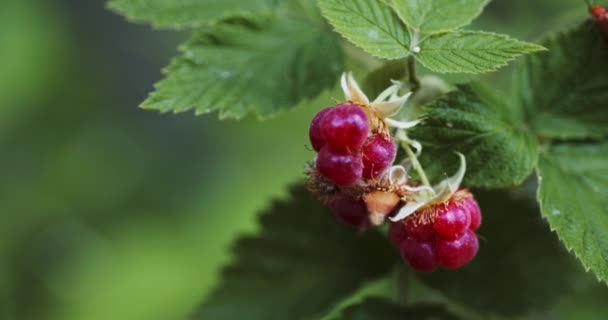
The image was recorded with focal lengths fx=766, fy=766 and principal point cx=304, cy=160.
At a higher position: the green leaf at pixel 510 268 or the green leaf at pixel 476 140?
the green leaf at pixel 476 140

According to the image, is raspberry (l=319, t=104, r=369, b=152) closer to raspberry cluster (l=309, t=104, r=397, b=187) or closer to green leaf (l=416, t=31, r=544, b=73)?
raspberry cluster (l=309, t=104, r=397, b=187)

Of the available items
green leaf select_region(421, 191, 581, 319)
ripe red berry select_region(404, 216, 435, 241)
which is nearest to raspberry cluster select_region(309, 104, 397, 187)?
ripe red berry select_region(404, 216, 435, 241)

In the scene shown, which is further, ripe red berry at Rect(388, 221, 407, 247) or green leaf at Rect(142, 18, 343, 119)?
green leaf at Rect(142, 18, 343, 119)

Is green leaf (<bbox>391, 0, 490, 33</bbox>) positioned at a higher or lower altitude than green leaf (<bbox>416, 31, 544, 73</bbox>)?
higher

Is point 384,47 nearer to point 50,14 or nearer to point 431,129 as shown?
point 431,129

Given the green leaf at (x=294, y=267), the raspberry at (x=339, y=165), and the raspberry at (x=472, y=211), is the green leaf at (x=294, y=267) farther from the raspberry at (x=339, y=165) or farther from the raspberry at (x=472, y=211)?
the raspberry at (x=339, y=165)

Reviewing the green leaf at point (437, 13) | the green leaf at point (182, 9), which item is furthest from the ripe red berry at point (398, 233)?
the green leaf at point (182, 9)

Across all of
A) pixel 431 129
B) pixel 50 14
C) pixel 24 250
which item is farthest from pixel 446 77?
pixel 50 14
